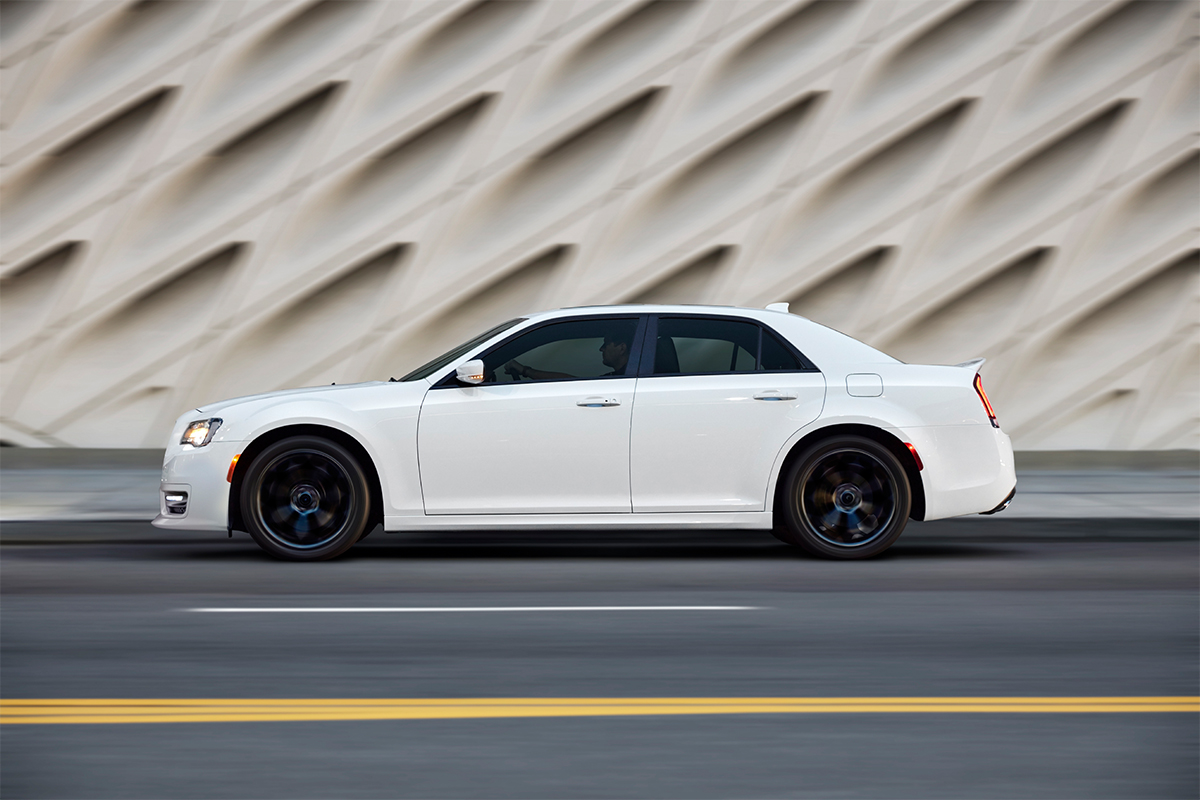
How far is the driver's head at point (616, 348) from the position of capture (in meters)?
9.30

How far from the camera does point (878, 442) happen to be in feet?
30.6

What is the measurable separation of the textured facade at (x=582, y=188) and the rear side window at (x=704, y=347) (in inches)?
274

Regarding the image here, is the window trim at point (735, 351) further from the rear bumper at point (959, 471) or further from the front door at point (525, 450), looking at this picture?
the rear bumper at point (959, 471)

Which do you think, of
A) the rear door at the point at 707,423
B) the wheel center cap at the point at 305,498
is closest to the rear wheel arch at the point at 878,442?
the rear door at the point at 707,423

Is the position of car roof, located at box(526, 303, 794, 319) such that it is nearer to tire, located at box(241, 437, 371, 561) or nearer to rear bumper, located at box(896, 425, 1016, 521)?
rear bumper, located at box(896, 425, 1016, 521)

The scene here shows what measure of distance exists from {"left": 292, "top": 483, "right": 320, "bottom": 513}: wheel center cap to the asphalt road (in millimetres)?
352

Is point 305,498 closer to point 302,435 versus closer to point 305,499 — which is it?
point 305,499

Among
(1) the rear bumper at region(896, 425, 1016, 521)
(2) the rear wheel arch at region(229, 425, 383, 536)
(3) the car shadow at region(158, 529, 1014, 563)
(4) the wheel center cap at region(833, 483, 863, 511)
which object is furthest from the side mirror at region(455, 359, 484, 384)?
(1) the rear bumper at region(896, 425, 1016, 521)

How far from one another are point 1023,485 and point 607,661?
857 centimetres

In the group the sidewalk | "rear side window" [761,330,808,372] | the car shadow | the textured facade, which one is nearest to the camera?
"rear side window" [761,330,808,372]

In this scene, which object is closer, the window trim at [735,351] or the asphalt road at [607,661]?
the asphalt road at [607,661]

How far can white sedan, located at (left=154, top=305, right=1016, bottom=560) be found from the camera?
9016 mm

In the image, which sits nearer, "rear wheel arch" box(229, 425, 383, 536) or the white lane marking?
the white lane marking

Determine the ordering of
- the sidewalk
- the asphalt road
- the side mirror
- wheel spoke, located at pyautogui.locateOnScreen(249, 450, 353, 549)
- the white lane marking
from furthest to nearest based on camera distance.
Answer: the sidewalk < wheel spoke, located at pyautogui.locateOnScreen(249, 450, 353, 549) < the side mirror < the white lane marking < the asphalt road
